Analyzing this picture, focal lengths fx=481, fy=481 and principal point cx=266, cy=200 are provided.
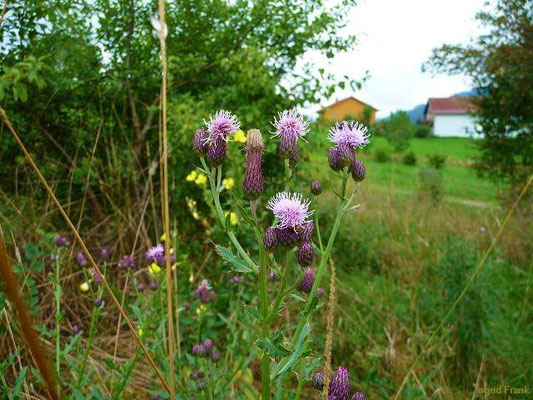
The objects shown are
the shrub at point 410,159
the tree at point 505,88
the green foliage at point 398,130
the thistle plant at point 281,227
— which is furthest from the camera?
the green foliage at point 398,130

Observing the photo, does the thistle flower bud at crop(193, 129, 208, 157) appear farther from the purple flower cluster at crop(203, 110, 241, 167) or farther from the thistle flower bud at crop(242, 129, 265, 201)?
the thistle flower bud at crop(242, 129, 265, 201)

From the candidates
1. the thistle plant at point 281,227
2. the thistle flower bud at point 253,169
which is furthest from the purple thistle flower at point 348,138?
the thistle flower bud at point 253,169

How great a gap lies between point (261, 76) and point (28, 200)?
5.97ft

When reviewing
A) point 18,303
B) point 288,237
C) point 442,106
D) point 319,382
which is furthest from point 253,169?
point 442,106

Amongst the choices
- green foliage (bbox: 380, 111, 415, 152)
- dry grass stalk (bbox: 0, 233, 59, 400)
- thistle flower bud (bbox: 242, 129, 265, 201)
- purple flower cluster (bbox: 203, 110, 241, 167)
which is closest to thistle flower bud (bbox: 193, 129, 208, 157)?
purple flower cluster (bbox: 203, 110, 241, 167)

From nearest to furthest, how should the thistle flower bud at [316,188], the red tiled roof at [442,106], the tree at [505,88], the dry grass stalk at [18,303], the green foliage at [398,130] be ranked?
the dry grass stalk at [18,303]
the thistle flower bud at [316,188]
the tree at [505,88]
the green foliage at [398,130]
the red tiled roof at [442,106]

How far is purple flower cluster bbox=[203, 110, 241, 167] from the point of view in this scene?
1211 millimetres

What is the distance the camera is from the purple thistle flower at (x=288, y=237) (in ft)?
3.63

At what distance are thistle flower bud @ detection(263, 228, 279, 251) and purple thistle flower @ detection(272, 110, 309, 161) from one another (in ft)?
0.74

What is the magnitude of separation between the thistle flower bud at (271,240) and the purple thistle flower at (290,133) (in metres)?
0.22

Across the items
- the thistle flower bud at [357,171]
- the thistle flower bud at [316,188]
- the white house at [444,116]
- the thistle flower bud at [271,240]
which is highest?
the white house at [444,116]

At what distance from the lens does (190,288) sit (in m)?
2.86

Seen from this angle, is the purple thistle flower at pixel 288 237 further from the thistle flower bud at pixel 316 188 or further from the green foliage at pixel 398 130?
the green foliage at pixel 398 130

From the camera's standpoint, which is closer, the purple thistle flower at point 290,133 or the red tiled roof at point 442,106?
the purple thistle flower at point 290,133
